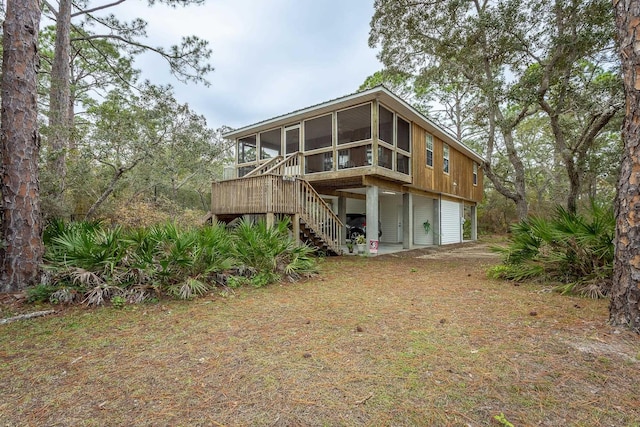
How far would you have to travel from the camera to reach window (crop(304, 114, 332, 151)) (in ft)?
37.2

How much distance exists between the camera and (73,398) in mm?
1977

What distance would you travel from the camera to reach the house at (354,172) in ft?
29.8

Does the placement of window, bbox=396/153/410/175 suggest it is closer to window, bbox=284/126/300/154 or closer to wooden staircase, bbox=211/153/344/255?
wooden staircase, bbox=211/153/344/255

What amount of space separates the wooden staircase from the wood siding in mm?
4456

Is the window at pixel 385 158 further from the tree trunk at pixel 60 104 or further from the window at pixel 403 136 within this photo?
the tree trunk at pixel 60 104

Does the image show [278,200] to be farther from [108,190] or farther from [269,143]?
[269,143]

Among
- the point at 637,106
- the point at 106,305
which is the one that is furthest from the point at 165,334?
the point at 637,106

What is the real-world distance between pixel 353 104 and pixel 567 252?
277 inches

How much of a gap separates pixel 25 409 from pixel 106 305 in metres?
2.58

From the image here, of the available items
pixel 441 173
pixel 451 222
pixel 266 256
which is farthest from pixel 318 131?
pixel 451 222

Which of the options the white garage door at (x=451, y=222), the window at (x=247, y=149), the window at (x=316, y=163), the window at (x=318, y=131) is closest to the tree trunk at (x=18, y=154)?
the window at (x=318, y=131)

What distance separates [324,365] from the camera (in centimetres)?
242

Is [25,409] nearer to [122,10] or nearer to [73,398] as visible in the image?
[73,398]

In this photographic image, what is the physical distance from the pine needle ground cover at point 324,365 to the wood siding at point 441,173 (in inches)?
338
